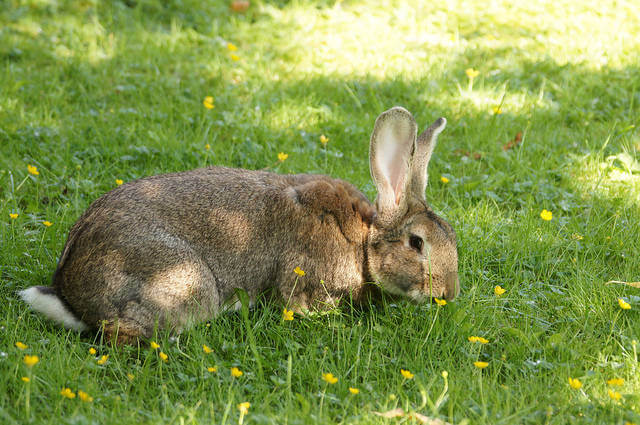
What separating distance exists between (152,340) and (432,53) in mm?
5433

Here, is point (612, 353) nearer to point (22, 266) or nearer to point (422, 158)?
point (422, 158)

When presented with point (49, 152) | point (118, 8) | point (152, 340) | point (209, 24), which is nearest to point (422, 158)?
point (152, 340)

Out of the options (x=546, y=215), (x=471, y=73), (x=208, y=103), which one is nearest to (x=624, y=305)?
(x=546, y=215)

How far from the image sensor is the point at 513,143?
6.65m

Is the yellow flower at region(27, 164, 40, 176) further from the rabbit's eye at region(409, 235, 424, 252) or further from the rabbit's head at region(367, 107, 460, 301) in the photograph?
the rabbit's eye at region(409, 235, 424, 252)

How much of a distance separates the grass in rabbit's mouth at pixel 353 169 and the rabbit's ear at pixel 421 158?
712mm

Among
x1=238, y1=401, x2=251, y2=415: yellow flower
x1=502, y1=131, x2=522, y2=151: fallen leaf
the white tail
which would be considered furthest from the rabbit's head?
x1=502, y1=131, x2=522, y2=151: fallen leaf

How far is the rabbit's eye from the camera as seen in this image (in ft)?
14.8

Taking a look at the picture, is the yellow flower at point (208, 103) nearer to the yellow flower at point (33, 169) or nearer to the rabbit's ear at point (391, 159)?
the yellow flower at point (33, 169)

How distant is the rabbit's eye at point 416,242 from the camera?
14.8 ft

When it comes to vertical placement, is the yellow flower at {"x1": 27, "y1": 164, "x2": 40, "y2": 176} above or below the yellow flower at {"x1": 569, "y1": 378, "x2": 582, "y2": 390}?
above

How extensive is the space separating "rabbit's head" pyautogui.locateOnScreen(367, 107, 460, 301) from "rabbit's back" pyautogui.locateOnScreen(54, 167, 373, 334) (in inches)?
7.3

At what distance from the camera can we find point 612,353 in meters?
4.12

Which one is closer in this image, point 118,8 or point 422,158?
point 422,158
